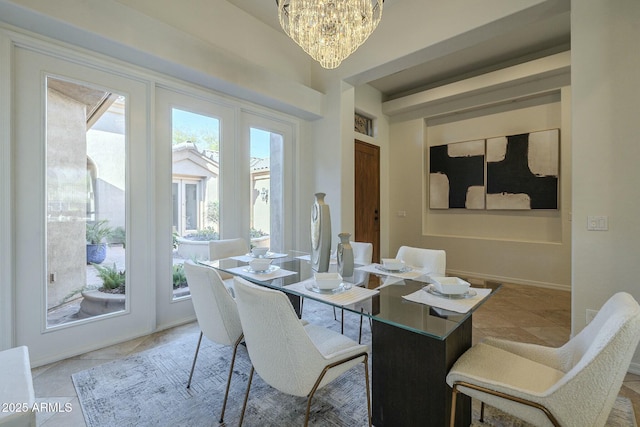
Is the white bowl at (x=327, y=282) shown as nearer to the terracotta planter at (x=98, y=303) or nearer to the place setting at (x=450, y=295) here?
the place setting at (x=450, y=295)

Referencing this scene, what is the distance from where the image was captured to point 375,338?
1464 mm

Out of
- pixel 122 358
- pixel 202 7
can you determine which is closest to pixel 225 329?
pixel 122 358

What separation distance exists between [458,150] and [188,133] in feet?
13.7

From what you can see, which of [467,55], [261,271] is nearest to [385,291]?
[261,271]

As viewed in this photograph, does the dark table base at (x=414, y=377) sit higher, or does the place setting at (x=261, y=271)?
the place setting at (x=261, y=271)

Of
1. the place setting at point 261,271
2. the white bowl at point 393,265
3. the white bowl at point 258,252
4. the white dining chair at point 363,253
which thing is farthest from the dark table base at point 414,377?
the white bowl at point 258,252

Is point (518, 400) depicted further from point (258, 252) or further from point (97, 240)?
point (97, 240)

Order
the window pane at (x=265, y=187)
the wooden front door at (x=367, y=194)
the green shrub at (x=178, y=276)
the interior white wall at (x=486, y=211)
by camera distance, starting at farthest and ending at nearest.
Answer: the wooden front door at (x=367, y=194) → the interior white wall at (x=486, y=211) → the window pane at (x=265, y=187) → the green shrub at (x=178, y=276)

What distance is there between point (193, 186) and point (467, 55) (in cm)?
412

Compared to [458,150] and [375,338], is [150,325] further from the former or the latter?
[458,150]

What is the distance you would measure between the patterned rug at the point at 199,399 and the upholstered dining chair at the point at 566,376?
19.7 inches

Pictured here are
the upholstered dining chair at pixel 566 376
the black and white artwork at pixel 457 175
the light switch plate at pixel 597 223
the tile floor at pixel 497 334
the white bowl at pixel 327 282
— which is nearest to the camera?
the upholstered dining chair at pixel 566 376

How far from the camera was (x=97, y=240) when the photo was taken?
2.38m

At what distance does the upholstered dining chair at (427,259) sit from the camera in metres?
2.09
